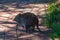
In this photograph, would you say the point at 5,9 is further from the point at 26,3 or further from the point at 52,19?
the point at 52,19

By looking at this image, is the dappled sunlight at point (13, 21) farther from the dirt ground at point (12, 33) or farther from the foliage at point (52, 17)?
the foliage at point (52, 17)

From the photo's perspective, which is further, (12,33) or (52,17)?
(52,17)

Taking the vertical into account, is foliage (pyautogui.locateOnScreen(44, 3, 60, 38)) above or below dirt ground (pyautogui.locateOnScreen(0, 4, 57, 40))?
above

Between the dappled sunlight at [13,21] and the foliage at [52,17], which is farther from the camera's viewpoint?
the foliage at [52,17]

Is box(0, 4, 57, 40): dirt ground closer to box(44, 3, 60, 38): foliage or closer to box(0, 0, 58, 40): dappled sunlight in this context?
box(0, 0, 58, 40): dappled sunlight

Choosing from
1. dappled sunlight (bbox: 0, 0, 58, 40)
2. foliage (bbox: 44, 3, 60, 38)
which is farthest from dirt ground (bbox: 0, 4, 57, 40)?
foliage (bbox: 44, 3, 60, 38)

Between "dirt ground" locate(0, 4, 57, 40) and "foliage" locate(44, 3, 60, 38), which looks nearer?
"dirt ground" locate(0, 4, 57, 40)

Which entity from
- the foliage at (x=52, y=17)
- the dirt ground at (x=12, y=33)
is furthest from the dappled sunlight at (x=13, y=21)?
the foliage at (x=52, y=17)

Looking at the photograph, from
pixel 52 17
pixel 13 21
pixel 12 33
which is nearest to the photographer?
pixel 12 33

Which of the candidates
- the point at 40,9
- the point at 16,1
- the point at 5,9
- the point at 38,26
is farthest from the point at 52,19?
the point at 16,1

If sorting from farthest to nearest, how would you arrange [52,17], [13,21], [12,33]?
[13,21] → [52,17] → [12,33]

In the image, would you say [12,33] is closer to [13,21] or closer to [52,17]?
[13,21]

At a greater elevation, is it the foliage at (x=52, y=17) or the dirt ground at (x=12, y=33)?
the foliage at (x=52, y=17)

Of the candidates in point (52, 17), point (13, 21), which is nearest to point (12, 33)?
point (13, 21)
